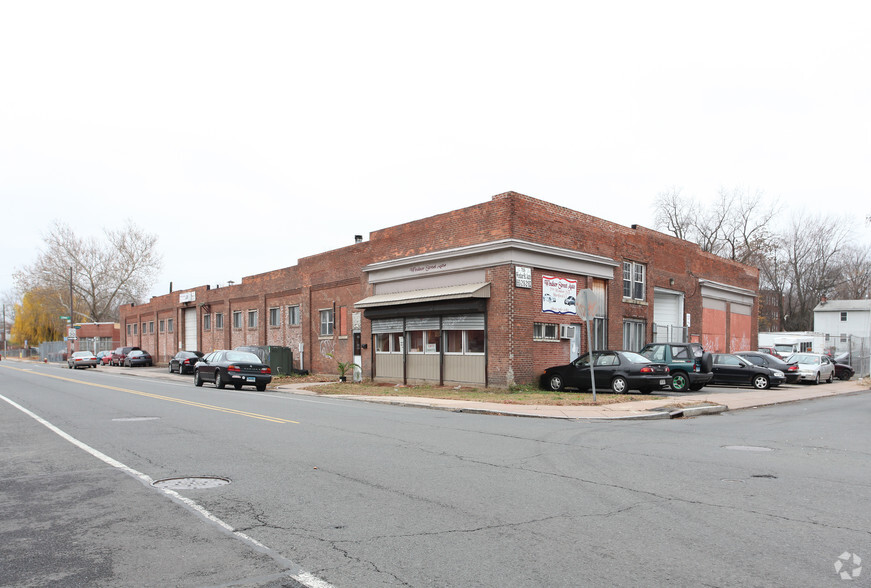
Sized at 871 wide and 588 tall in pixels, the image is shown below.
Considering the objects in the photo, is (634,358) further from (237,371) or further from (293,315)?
(293,315)

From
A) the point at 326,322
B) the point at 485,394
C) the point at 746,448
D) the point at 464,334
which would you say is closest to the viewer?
the point at 746,448

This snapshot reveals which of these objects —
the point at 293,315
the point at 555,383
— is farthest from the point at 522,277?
the point at 293,315

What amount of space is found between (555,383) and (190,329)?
36.7m

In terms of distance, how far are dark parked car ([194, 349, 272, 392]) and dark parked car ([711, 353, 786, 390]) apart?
17.4 metres

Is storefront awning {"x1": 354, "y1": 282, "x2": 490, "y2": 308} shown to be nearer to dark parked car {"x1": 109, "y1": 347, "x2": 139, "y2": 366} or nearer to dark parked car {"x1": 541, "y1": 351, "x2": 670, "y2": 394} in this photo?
dark parked car {"x1": 541, "y1": 351, "x2": 670, "y2": 394}

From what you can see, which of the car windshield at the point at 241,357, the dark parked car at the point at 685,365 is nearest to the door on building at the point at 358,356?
the car windshield at the point at 241,357

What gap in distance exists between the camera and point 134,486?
744 centimetres

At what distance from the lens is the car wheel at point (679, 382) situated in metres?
21.7

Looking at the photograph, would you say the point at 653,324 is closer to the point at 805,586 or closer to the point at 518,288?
the point at 518,288

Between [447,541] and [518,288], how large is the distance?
1706 centimetres

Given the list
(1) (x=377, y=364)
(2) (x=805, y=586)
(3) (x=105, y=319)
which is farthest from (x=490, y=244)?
(3) (x=105, y=319)

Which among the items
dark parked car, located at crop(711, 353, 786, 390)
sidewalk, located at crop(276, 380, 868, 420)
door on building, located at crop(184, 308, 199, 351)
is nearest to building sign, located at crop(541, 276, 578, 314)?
sidewalk, located at crop(276, 380, 868, 420)

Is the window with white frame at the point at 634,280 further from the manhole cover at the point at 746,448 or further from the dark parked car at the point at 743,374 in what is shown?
the manhole cover at the point at 746,448

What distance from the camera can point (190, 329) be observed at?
50469mm
